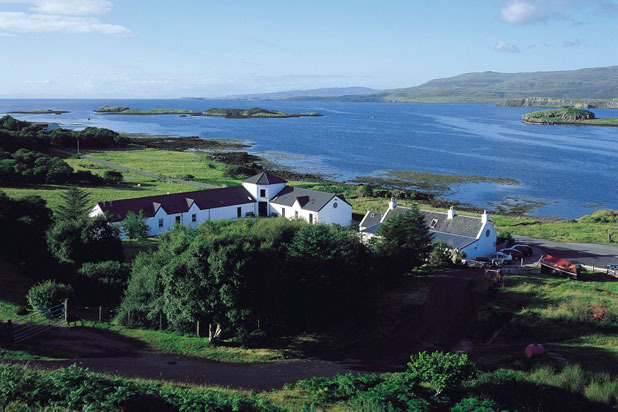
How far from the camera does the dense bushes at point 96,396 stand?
45.0 feet

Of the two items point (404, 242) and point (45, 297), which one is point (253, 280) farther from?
point (404, 242)

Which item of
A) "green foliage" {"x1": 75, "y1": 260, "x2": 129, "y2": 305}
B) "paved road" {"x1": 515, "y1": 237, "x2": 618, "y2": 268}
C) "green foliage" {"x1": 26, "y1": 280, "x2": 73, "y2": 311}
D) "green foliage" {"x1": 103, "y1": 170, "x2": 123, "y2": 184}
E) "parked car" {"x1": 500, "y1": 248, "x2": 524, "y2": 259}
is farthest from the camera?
"green foliage" {"x1": 103, "y1": 170, "x2": 123, "y2": 184}

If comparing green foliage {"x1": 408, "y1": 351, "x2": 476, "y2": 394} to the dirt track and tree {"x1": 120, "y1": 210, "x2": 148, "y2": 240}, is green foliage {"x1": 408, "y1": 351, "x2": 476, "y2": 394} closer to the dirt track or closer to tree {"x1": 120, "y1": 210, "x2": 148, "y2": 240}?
the dirt track

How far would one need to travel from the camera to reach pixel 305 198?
2151 inches

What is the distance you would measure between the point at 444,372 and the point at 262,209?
43354mm

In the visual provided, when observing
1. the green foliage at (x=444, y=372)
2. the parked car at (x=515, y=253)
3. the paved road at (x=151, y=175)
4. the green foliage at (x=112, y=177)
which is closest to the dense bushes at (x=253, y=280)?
the green foliage at (x=444, y=372)

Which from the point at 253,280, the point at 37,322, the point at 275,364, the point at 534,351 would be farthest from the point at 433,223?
the point at 37,322

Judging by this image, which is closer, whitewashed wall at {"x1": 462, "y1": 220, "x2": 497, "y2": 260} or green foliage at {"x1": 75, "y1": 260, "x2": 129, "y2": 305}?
green foliage at {"x1": 75, "y1": 260, "x2": 129, "y2": 305}

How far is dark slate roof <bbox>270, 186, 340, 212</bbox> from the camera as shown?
52.9m

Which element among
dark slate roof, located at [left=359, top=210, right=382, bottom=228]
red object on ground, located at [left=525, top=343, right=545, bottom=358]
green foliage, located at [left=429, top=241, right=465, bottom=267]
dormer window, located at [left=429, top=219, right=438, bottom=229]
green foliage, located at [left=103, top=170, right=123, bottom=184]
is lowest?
green foliage, located at [left=429, top=241, right=465, bottom=267]

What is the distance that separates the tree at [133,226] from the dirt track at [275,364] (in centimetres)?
2487

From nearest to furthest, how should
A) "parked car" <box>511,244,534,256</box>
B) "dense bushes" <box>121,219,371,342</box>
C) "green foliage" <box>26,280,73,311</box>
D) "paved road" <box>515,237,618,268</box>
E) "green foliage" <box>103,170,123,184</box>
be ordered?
"dense bushes" <box>121,219,371,342</box>
"green foliage" <box>26,280,73,311</box>
"paved road" <box>515,237,618,268</box>
"parked car" <box>511,244,534,256</box>
"green foliage" <box>103,170,123,184</box>

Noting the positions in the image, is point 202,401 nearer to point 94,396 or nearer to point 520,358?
point 94,396

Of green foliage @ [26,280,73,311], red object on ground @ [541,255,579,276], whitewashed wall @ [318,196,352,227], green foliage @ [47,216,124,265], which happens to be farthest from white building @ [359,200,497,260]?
green foliage @ [26,280,73,311]
